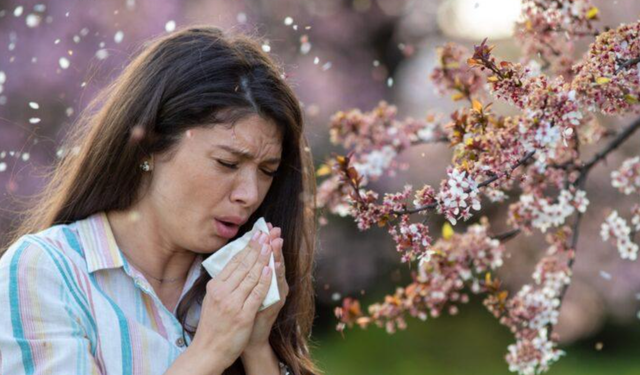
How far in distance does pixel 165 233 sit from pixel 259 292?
297mm

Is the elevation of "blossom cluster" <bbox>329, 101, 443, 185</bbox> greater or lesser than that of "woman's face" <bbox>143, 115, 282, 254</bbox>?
greater

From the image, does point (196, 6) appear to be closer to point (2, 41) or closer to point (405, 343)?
point (2, 41)

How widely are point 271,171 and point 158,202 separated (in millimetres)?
301

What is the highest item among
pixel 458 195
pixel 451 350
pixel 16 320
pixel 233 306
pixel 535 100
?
pixel 451 350

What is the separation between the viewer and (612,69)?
85.0 inches

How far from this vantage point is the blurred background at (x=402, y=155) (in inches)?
275

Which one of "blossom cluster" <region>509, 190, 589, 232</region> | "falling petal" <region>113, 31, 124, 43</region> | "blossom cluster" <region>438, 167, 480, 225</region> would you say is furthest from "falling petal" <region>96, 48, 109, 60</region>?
"blossom cluster" <region>438, 167, 480, 225</region>

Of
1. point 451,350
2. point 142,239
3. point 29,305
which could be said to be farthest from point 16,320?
point 451,350

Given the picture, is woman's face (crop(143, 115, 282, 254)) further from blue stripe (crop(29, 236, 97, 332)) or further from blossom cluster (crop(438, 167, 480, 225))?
blossom cluster (crop(438, 167, 480, 225))

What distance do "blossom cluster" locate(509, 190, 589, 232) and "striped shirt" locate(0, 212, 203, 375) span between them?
1.20 meters

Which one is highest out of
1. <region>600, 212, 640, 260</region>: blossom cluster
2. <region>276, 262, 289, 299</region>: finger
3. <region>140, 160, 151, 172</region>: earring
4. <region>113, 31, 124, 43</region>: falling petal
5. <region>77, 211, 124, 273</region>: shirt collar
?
<region>113, 31, 124, 43</region>: falling petal

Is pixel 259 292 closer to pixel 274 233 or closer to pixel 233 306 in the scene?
pixel 233 306

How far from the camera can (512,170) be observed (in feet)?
7.20

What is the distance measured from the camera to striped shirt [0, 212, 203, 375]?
2074 mm
